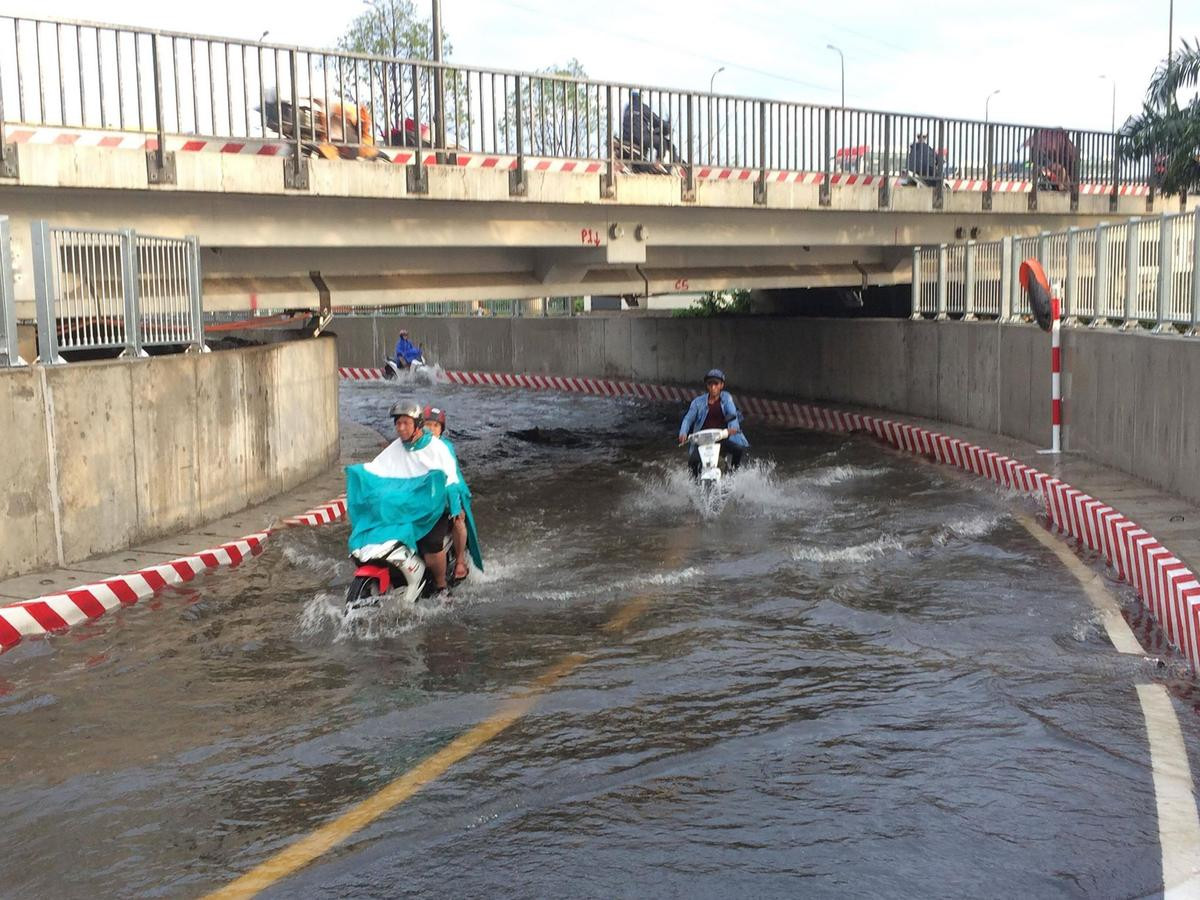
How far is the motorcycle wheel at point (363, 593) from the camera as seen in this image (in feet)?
31.4

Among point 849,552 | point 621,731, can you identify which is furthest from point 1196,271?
point 621,731

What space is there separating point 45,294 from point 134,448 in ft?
5.16

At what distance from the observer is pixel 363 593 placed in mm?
9609

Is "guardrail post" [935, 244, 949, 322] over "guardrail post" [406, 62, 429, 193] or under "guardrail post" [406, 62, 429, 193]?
under

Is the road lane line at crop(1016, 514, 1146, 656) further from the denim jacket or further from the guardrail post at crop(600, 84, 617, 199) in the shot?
the guardrail post at crop(600, 84, 617, 199)

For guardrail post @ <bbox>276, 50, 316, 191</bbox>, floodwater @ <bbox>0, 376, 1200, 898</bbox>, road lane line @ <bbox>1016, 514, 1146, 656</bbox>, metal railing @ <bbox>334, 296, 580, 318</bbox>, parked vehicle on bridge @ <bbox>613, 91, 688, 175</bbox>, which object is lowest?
road lane line @ <bbox>1016, 514, 1146, 656</bbox>

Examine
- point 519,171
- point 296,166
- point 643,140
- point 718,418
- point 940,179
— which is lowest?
point 718,418

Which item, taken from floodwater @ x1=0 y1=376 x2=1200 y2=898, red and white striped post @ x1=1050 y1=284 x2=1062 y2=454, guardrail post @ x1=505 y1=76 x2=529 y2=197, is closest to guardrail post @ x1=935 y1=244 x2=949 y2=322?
red and white striped post @ x1=1050 y1=284 x2=1062 y2=454

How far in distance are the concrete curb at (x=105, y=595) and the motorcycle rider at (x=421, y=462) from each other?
2.19 meters

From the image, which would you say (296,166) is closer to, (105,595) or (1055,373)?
(105,595)

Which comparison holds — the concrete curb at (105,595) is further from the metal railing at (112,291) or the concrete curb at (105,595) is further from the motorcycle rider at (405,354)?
the motorcycle rider at (405,354)

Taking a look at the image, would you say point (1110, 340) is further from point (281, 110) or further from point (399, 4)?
point (399, 4)

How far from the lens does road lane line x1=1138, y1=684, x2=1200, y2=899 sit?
5246 millimetres

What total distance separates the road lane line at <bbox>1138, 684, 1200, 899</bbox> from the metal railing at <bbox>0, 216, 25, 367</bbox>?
846cm
